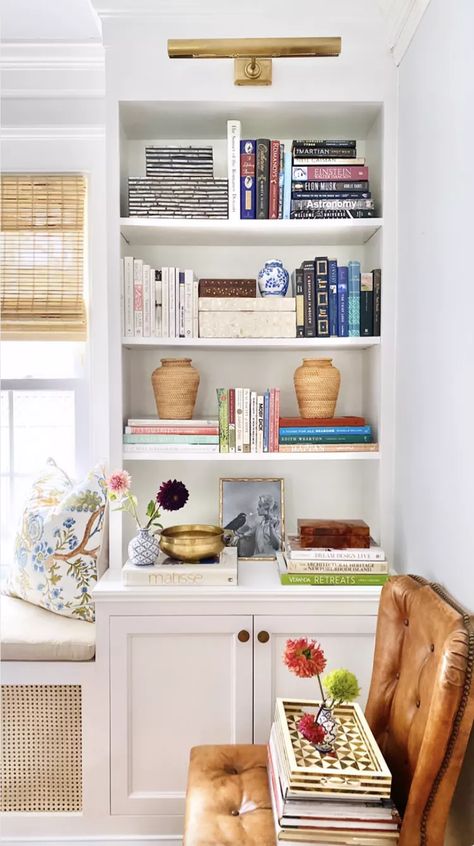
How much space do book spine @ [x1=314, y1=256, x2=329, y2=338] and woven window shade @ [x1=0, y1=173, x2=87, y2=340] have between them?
904 millimetres

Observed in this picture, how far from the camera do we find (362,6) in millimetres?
2039

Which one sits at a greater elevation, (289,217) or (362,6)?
(362,6)

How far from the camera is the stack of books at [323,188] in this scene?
217 centimetres

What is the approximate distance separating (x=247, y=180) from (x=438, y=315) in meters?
0.83

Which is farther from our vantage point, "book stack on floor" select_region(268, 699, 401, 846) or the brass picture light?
the brass picture light

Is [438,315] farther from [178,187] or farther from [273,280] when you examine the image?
[178,187]

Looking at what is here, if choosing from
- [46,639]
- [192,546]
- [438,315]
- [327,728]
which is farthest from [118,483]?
[438,315]

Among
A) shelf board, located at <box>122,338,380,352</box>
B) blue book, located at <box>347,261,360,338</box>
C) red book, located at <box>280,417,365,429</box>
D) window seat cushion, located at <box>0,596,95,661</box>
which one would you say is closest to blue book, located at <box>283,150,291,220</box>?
blue book, located at <box>347,261,360,338</box>

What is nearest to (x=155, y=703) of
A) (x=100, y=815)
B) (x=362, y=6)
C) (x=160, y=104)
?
(x=100, y=815)

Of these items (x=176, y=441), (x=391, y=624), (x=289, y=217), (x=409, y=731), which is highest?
(x=289, y=217)

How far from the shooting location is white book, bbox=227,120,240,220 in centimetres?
213

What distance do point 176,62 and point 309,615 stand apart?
1714 millimetres

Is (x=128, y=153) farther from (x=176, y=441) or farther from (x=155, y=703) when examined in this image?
(x=155, y=703)

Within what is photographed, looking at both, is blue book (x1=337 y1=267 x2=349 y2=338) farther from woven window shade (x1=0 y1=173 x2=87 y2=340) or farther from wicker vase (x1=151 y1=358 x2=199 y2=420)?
woven window shade (x1=0 y1=173 x2=87 y2=340)
